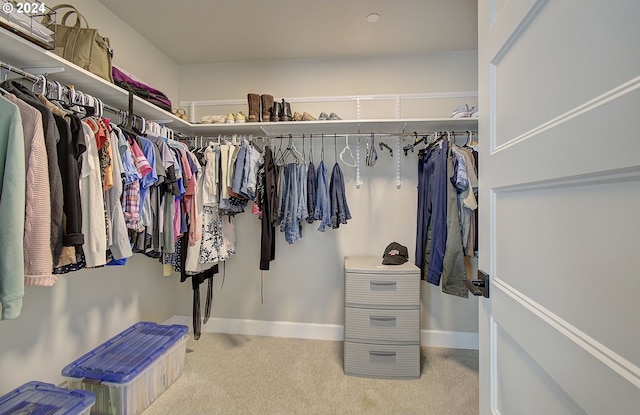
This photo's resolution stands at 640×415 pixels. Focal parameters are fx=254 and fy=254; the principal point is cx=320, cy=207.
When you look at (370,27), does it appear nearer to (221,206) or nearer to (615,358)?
(221,206)

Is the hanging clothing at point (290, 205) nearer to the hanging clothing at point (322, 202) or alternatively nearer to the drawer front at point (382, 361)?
the hanging clothing at point (322, 202)

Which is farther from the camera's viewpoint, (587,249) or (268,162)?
(268,162)

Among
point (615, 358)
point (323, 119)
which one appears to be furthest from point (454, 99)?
point (615, 358)

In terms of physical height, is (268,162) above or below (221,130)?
below

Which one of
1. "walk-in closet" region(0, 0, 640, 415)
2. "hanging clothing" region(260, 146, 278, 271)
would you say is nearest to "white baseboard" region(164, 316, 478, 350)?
"walk-in closet" region(0, 0, 640, 415)

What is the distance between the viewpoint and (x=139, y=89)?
1621 millimetres

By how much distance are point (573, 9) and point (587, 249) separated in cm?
42

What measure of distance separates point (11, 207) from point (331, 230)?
1887 mm

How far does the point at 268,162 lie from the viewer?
1.99 meters

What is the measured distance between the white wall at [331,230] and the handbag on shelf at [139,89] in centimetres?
72

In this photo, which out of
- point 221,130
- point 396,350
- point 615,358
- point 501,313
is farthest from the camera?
point 221,130

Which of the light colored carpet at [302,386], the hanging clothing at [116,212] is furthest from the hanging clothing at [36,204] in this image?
the light colored carpet at [302,386]

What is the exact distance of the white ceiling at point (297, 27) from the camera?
1.73m

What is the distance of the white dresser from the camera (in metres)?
1.76
